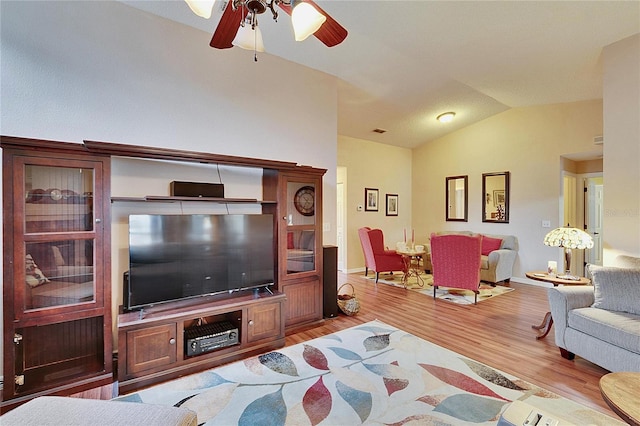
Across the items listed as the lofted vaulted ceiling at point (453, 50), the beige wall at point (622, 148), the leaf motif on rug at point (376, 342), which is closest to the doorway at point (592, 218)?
the lofted vaulted ceiling at point (453, 50)

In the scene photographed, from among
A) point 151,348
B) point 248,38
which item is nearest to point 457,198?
point 248,38

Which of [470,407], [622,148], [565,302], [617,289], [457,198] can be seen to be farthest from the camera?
[457,198]

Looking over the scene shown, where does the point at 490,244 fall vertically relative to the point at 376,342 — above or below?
above

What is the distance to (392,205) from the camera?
288 inches

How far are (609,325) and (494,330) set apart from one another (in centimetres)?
119

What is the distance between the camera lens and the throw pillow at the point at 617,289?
Result: 2443mm

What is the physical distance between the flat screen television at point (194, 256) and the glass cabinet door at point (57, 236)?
32cm

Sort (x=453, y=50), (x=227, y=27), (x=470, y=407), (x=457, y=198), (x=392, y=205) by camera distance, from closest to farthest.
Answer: (x=227, y=27), (x=470, y=407), (x=453, y=50), (x=457, y=198), (x=392, y=205)

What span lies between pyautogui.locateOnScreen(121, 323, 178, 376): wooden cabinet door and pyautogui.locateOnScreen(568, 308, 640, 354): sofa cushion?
353 centimetres

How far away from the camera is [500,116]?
6004 millimetres

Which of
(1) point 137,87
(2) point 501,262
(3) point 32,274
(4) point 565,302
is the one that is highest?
(1) point 137,87

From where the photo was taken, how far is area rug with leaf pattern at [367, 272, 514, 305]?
4.59m

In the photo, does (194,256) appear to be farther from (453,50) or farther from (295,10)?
(453,50)

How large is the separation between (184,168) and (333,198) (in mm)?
1972
